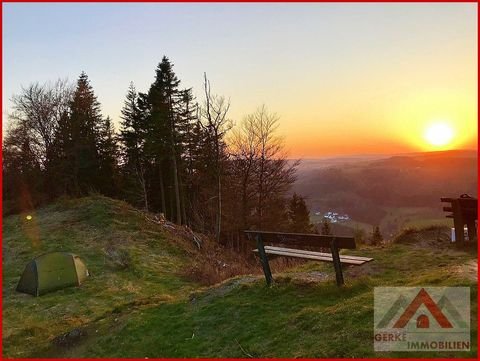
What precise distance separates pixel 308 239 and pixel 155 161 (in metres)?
28.0

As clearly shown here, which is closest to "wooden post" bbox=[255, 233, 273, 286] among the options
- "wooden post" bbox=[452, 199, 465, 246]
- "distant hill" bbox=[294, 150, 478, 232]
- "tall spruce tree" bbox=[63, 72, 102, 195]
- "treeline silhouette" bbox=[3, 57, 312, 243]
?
"wooden post" bbox=[452, 199, 465, 246]

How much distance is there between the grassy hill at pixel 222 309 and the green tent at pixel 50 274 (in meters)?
0.36

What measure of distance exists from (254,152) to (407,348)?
88.7ft

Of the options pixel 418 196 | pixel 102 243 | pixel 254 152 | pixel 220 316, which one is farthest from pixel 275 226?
pixel 418 196

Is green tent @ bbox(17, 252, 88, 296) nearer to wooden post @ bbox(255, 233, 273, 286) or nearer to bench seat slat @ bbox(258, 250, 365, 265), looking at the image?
wooden post @ bbox(255, 233, 273, 286)

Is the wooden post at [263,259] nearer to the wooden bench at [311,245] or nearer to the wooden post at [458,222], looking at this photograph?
the wooden bench at [311,245]

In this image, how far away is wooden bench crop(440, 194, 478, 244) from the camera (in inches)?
401

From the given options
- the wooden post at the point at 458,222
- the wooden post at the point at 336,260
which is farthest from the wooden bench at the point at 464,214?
the wooden post at the point at 336,260

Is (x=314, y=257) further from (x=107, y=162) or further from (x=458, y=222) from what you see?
(x=107, y=162)

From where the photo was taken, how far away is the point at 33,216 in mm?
25062

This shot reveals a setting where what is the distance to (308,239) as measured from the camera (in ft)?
23.6

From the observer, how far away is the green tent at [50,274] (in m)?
13.5

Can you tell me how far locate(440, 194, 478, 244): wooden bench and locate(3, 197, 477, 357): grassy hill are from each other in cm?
60

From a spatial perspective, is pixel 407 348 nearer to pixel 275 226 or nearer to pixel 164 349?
pixel 164 349
